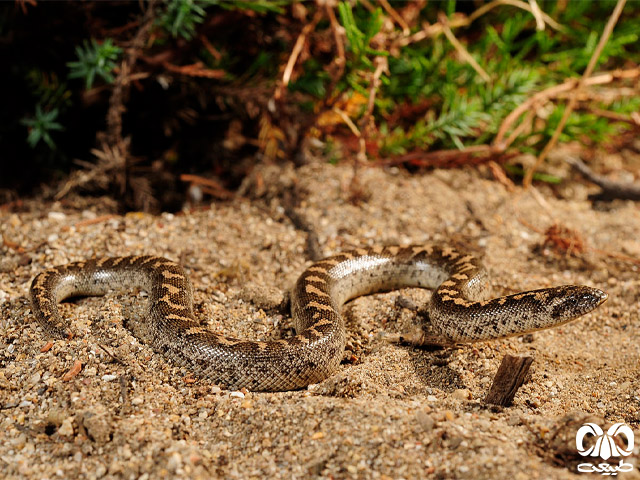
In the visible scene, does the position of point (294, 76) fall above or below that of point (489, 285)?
above

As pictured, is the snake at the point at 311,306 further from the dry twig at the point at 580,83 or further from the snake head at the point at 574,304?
the dry twig at the point at 580,83

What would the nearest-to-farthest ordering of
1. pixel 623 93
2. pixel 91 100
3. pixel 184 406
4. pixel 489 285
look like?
1. pixel 184 406
2. pixel 489 285
3. pixel 91 100
4. pixel 623 93

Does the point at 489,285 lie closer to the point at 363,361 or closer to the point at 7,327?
the point at 363,361

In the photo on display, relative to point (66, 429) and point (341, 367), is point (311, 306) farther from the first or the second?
point (66, 429)

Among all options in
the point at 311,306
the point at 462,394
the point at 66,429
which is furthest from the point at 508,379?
the point at 66,429

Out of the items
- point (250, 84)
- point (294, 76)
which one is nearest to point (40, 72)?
point (250, 84)

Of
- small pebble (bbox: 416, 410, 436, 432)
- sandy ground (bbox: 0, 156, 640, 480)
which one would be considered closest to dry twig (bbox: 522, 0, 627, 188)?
sandy ground (bbox: 0, 156, 640, 480)

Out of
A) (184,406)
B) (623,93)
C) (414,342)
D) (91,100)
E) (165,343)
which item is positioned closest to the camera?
(184,406)

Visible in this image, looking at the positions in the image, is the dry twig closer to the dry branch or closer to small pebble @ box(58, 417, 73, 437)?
the dry branch
